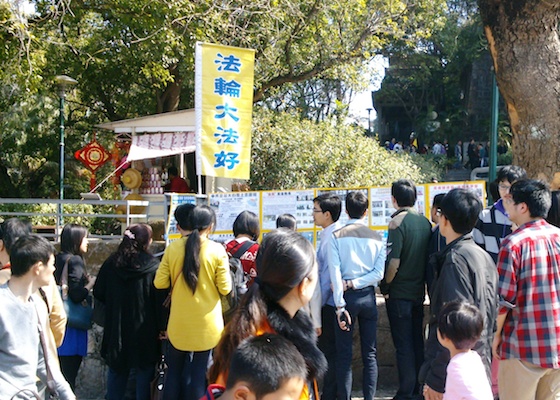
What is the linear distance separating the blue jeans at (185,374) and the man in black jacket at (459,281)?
167cm

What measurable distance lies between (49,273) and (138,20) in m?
9.34

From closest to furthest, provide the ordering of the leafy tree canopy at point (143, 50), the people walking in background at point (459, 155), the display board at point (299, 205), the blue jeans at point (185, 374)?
the blue jeans at point (185, 374) → the display board at point (299, 205) → the leafy tree canopy at point (143, 50) → the people walking in background at point (459, 155)

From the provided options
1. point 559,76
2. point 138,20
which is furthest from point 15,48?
point 559,76

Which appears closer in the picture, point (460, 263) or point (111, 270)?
point (460, 263)

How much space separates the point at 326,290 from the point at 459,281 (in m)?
1.60

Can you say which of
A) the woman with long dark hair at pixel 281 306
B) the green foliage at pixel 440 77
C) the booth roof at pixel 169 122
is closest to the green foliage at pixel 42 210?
the booth roof at pixel 169 122

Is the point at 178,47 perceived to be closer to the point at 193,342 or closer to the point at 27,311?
the point at 193,342

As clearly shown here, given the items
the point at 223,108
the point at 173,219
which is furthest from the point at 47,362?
the point at 223,108

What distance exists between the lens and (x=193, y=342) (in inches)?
172

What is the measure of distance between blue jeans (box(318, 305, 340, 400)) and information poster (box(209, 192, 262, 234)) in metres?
1.62

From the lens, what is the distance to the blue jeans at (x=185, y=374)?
14.6 ft

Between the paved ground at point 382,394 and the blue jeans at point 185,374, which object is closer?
the blue jeans at point 185,374

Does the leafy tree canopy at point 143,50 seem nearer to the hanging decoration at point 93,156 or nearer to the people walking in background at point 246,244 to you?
the hanging decoration at point 93,156

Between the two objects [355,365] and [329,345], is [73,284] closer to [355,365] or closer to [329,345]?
[329,345]
